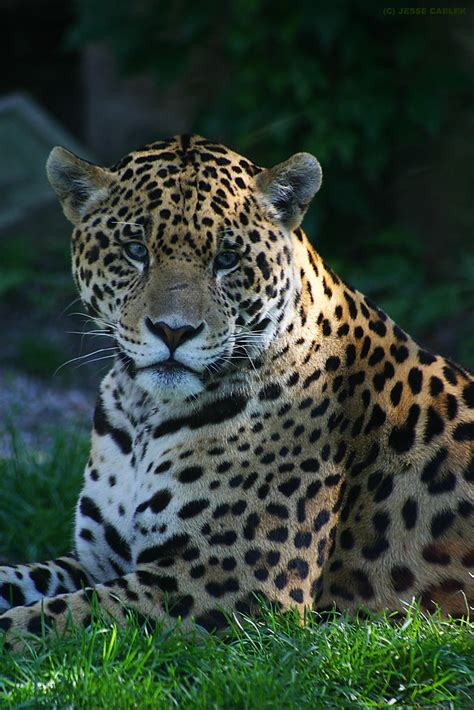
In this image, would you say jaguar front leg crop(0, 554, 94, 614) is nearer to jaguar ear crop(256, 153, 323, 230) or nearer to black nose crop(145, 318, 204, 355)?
black nose crop(145, 318, 204, 355)

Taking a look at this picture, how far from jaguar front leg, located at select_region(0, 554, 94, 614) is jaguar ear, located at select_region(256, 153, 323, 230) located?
6.40ft

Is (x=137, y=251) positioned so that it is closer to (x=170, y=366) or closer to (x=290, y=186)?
(x=170, y=366)

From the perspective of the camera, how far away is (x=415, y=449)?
5445 mm

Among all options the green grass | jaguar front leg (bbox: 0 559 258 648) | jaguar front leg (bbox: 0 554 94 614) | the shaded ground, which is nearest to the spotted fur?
jaguar front leg (bbox: 0 559 258 648)

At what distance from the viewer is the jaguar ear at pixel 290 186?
5457 millimetres

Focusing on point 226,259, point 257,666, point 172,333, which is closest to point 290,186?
point 226,259

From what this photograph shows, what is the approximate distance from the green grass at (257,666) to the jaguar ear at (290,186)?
1.75 meters

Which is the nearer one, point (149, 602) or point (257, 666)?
point (257, 666)

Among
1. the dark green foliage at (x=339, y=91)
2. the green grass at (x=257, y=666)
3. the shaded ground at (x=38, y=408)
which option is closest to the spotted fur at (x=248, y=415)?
the green grass at (x=257, y=666)

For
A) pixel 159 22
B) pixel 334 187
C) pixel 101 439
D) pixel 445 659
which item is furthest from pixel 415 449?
pixel 159 22

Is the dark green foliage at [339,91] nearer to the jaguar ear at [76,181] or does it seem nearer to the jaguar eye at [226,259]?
the jaguar ear at [76,181]

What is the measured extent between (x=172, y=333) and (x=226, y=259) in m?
0.48

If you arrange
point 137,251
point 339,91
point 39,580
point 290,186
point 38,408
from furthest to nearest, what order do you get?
point 339,91, point 38,408, point 39,580, point 290,186, point 137,251

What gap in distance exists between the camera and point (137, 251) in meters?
5.27
